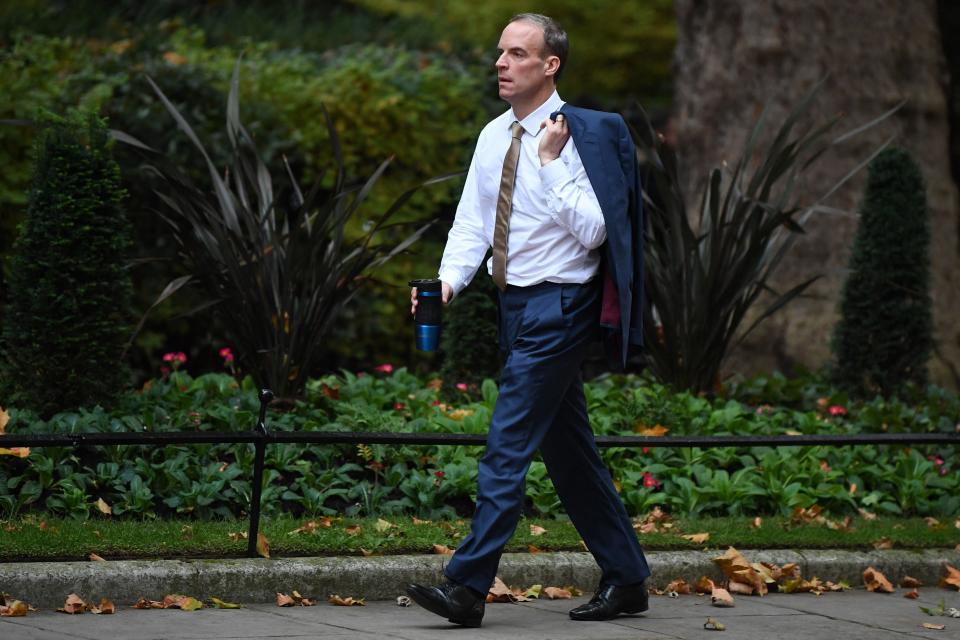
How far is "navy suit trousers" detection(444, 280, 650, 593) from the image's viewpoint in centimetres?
479

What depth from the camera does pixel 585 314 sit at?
4.95 metres

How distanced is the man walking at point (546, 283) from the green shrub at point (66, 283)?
7.42ft

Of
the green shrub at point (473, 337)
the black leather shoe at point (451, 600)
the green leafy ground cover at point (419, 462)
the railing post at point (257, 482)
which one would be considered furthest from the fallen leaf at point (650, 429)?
the black leather shoe at point (451, 600)

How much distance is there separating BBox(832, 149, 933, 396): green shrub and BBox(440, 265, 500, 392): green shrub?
226 centimetres

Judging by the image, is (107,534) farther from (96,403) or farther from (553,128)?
(553,128)

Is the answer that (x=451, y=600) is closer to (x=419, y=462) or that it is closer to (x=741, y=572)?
(x=741, y=572)

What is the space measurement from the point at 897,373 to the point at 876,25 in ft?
10.5

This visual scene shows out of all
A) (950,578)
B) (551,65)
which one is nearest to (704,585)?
(950,578)

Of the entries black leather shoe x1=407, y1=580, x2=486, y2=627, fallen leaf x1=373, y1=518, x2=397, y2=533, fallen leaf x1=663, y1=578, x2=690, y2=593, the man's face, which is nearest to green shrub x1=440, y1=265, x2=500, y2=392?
fallen leaf x1=373, y1=518, x2=397, y2=533

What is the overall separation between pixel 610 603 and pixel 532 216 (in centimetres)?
137

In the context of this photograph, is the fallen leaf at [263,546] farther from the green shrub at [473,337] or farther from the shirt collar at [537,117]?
the green shrub at [473,337]

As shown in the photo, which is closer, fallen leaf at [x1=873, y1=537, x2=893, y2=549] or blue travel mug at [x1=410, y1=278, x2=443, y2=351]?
blue travel mug at [x1=410, y1=278, x2=443, y2=351]

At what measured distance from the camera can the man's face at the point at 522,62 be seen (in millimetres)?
4910

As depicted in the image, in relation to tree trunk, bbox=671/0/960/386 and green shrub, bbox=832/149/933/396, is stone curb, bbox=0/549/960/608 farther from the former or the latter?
tree trunk, bbox=671/0/960/386
